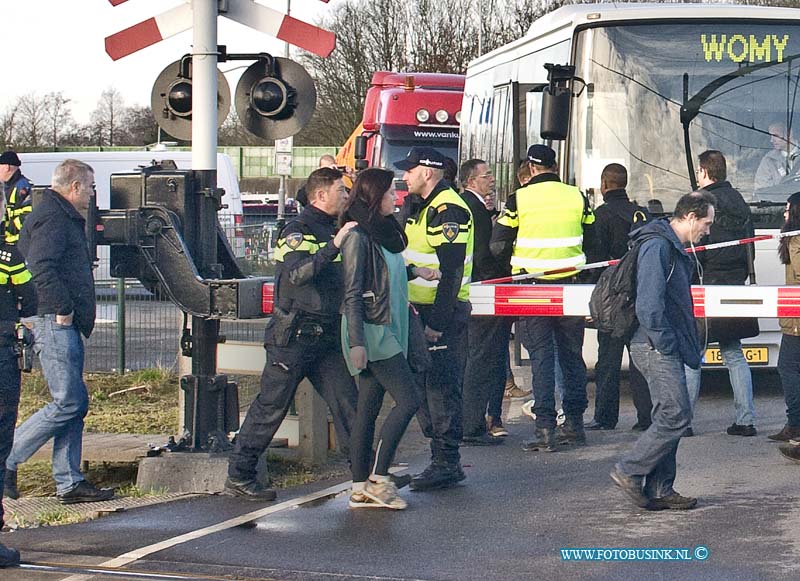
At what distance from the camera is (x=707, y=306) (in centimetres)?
966

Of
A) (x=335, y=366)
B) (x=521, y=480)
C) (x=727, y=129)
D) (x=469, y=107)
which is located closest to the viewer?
(x=335, y=366)

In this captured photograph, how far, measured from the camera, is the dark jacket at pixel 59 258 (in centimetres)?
792

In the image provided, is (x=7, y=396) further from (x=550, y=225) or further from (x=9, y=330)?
(x=550, y=225)

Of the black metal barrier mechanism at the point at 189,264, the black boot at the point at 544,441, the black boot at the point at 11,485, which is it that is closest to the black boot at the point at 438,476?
the black metal barrier mechanism at the point at 189,264

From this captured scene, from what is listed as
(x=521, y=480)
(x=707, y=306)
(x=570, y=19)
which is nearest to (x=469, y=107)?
(x=570, y=19)

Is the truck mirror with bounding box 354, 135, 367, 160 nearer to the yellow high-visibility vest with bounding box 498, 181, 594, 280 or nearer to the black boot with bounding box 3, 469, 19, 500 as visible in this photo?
the yellow high-visibility vest with bounding box 498, 181, 594, 280

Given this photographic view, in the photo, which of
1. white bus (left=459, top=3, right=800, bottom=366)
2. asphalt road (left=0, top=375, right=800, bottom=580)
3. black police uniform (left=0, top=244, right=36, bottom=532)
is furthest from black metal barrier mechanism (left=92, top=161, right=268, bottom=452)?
white bus (left=459, top=3, right=800, bottom=366)

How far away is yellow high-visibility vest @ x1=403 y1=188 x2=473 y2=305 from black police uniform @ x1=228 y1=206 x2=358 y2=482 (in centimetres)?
61

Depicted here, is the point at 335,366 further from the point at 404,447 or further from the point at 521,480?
the point at 404,447

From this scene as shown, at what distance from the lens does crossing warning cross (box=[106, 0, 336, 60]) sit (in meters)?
9.02

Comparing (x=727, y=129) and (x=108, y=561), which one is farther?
(x=727, y=129)

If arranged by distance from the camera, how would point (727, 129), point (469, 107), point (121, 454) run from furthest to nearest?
1. point (469, 107)
2. point (727, 129)
3. point (121, 454)

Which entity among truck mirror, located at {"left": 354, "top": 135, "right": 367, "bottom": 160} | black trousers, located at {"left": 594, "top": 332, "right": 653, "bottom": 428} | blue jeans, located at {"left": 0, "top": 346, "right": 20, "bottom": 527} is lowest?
black trousers, located at {"left": 594, "top": 332, "right": 653, "bottom": 428}

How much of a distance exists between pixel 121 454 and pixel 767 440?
14.3 ft
